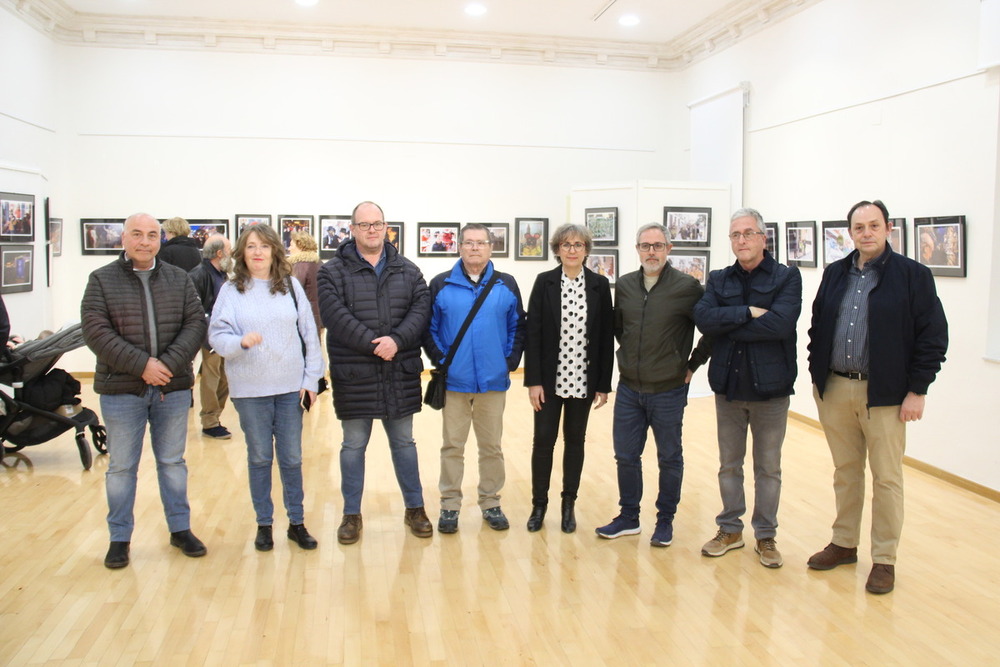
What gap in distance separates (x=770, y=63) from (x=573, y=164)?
338 cm

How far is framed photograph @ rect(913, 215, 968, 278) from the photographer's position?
21.7 ft

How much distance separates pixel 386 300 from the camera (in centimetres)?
490

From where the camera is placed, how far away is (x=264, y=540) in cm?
495

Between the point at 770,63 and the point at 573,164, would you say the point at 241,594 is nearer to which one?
the point at 770,63

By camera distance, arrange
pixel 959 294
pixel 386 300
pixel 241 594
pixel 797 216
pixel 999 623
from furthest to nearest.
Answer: pixel 797 216 < pixel 959 294 < pixel 386 300 < pixel 241 594 < pixel 999 623

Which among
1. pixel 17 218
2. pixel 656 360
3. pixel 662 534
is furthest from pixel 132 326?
pixel 17 218

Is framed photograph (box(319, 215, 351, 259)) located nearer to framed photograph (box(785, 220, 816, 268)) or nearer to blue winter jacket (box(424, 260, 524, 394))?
framed photograph (box(785, 220, 816, 268))

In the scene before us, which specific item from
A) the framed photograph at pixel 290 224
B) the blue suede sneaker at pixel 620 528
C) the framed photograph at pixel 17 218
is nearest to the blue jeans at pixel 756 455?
the blue suede sneaker at pixel 620 528

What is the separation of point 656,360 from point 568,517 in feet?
4.15

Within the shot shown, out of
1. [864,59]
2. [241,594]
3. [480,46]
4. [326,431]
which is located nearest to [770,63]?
[864,59]

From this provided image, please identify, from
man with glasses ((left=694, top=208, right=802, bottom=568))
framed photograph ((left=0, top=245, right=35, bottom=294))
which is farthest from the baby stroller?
man with glasses ((left=694, top=208, right=802, bottom=568))

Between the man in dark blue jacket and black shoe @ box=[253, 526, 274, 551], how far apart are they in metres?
3.29

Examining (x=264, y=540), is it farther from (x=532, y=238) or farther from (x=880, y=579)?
(x=532, y=238)

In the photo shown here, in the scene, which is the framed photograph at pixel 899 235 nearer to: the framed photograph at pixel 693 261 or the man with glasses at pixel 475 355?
the framed photograph at pixel 693 261
